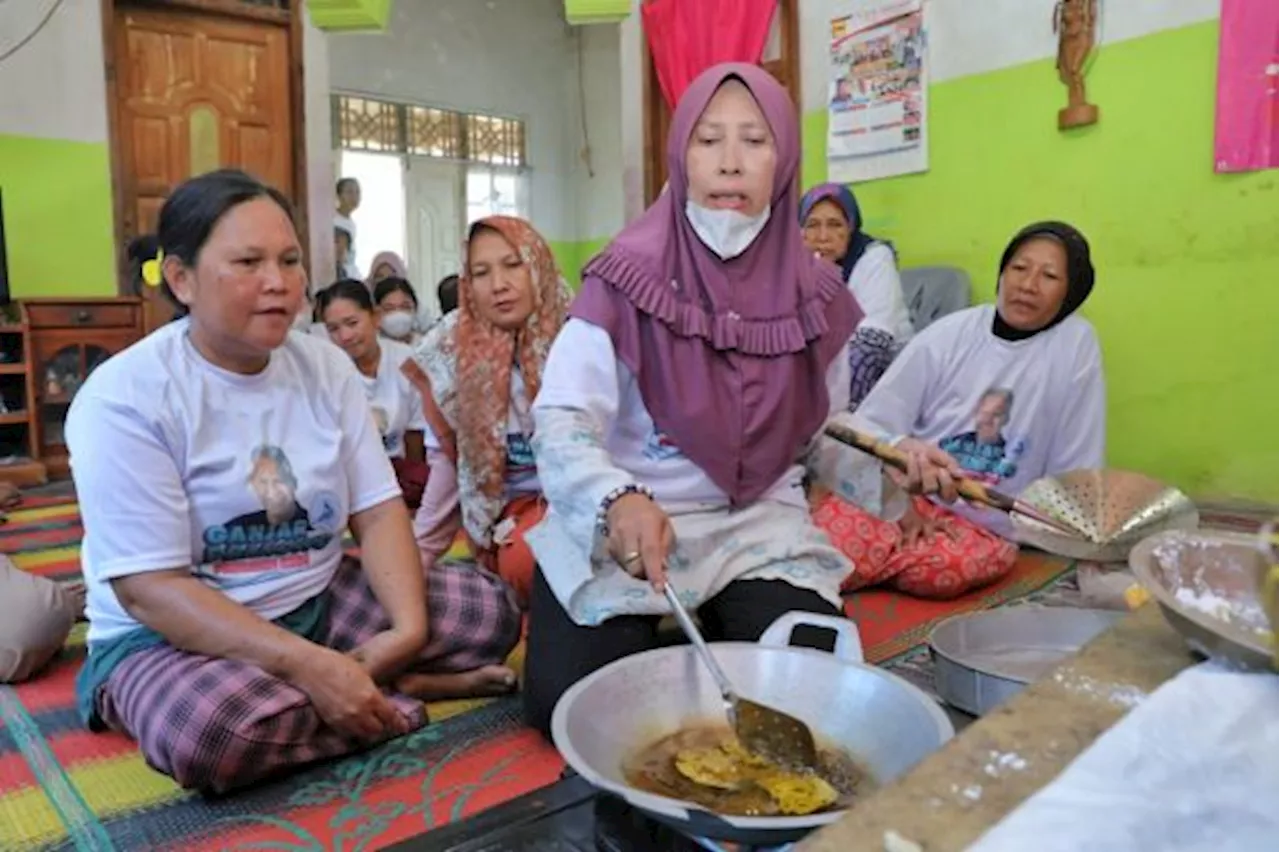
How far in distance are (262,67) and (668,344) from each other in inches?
178

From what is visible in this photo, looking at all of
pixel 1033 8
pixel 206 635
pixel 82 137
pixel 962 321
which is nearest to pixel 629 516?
pixel 206 635

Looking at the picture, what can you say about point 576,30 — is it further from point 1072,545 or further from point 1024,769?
point 1024,769

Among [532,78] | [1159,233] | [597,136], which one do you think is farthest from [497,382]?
[532,78]

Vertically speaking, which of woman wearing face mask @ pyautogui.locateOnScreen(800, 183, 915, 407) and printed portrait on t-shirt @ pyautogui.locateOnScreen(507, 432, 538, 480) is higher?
woman wearing face mask @ pyautogui.locateOnScreen(800, 183, 915, 407)

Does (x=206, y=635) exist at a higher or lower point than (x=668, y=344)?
lower

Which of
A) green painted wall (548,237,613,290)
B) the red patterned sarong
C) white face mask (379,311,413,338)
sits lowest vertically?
the red patterned sarong

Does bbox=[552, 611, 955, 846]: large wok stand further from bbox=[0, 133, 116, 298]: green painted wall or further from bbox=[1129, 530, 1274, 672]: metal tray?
bbox=[0, 133, 116, 298]: green painted wall

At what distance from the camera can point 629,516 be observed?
111 centimetres

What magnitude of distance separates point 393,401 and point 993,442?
1.89 metres

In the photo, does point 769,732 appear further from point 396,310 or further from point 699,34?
point 699,34

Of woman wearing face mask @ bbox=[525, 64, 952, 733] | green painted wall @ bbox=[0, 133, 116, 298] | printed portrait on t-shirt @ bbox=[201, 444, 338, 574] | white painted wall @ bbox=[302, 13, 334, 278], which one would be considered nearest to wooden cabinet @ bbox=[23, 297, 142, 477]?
green painted wall @ bbox=[0, 133, 116, 298]

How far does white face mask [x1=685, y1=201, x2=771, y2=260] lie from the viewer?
4.66 feet

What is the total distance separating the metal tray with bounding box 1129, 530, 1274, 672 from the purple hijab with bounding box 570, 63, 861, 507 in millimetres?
773

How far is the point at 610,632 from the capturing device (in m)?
1.38
